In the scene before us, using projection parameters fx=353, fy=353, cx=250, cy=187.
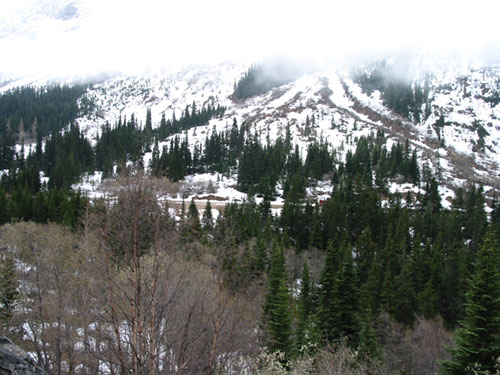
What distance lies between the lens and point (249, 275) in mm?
30469

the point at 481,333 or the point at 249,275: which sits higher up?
the point at 481,333

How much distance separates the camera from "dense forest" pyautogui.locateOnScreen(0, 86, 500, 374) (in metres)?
6.85

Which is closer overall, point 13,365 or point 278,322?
point 13,365

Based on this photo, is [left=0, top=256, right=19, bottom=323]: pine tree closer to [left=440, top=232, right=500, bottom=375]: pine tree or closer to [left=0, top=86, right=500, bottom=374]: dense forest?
[left=0, top=86, right=500, bottom=374]: dense forest

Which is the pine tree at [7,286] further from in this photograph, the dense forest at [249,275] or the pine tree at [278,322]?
the pine tree at [278,322]

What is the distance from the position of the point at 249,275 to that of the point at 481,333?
59.8ft

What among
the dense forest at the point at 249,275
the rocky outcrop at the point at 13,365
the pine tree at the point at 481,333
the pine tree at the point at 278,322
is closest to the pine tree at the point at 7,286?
the dense forest at the point at 249,275

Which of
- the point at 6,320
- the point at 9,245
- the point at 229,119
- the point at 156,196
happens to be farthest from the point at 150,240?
the point at 229,119

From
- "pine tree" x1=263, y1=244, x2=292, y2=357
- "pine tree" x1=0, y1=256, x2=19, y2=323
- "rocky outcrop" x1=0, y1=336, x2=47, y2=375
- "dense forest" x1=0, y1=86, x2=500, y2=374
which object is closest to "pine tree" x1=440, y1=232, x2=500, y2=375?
"dense forest" x1=0, y1=86, x2=500, y2=374

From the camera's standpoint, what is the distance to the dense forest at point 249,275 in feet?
22.5

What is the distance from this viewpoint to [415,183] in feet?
334

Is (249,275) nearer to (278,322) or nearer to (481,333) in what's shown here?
(278,322)

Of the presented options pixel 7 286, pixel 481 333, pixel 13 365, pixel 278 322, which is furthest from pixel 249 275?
pixel 13 365

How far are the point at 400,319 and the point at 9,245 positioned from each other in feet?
142
